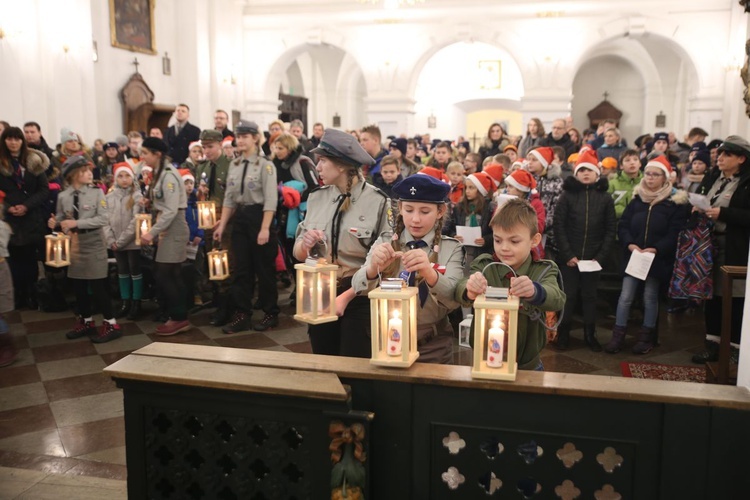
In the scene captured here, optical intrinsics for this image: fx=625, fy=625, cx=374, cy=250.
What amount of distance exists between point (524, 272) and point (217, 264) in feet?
12.1

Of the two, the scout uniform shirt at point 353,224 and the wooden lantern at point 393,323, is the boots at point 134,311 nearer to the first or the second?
the scout uniform shirt at point 353,224

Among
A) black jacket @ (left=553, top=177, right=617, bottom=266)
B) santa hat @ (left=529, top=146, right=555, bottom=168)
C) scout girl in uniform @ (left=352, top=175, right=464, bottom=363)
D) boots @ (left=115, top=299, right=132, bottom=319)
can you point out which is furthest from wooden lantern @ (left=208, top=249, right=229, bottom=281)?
scout girl in uniform @ (left=352, top=175, right=464, bottom=363)

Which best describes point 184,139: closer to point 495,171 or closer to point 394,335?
point 495,171

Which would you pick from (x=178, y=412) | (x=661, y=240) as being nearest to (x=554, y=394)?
(x=178, y=412)

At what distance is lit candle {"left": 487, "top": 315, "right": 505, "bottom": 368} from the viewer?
1.94 m

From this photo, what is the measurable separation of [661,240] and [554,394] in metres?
3.76

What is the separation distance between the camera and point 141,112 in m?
13.7

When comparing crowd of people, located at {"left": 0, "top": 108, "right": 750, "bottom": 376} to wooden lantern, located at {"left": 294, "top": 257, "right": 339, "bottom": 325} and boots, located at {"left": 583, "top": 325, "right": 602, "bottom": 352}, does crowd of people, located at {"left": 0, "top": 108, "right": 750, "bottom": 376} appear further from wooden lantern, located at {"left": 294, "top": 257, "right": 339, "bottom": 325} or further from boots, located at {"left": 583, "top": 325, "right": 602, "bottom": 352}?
wooden lantern, located at {"left": 294, "top": 257, "right": 339, "bottom": 325}

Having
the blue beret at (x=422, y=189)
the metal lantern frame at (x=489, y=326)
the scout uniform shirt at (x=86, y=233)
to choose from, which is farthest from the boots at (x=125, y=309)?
the metal lantern frame at (x=489, y=326)

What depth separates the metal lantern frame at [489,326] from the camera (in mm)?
1894

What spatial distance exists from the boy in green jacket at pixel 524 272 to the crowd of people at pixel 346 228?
0.57ft

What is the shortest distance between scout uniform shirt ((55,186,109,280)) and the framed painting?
362 inches

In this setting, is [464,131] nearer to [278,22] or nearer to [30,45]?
[278,22]

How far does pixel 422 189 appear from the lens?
251 centimetres
